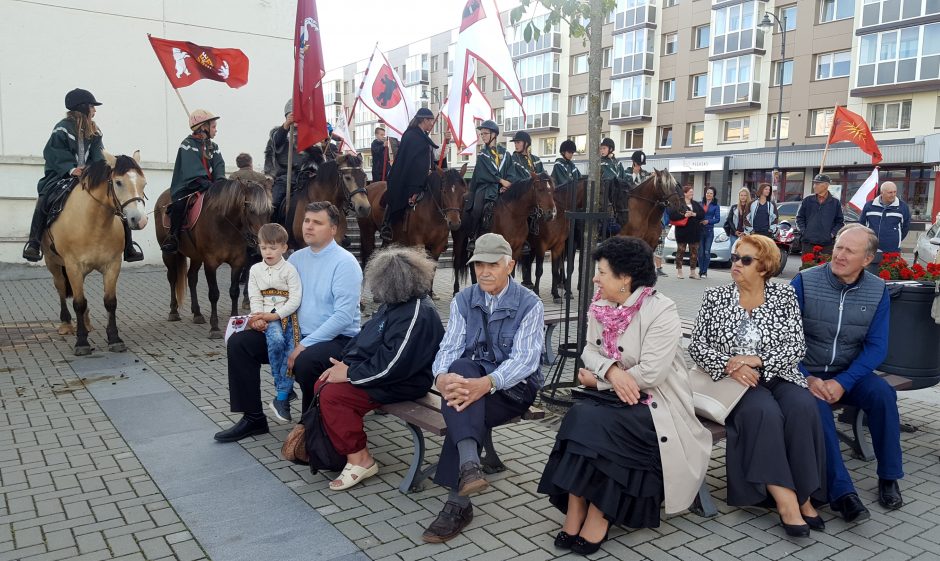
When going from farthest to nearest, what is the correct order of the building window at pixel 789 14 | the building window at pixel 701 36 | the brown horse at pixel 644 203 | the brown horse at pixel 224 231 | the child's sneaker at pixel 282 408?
1. the building window at pixel 701 36
2. the building window at pixel 789 14
3. the brown horse at pixel 644 203
4. the brown horse at pixel 224 231
5. the child's sneaker at pixel 282 408

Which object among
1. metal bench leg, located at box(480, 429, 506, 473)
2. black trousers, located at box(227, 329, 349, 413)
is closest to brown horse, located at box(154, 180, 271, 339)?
black trousers, located at box(227, 329, 349, 413)

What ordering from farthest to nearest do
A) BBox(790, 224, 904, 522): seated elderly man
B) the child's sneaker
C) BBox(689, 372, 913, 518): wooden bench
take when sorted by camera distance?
the child's sneaker → BBox(790, 224, 904, 522): seated elderly man → BBox(689, 372, 913, 518): wooden bench

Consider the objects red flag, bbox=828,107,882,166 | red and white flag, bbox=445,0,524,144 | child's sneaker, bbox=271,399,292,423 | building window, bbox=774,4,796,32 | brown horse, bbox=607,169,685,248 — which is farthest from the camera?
building window, bbox=774,4,796,32

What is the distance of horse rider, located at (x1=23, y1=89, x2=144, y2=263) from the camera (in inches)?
314

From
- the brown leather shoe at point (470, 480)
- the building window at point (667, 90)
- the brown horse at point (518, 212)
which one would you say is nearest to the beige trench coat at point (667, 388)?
the brown leather shoe at point (470, 480)

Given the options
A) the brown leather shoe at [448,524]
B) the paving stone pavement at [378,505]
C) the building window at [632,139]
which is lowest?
the paving stone pavement at [378,505]

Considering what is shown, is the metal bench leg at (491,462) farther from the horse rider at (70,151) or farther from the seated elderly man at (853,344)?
the horse rider at (70,151)

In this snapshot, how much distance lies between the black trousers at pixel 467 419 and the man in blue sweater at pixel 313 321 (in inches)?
50.0

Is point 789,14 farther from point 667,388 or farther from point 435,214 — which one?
point 667,388

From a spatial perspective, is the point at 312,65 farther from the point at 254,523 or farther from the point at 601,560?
the point at 601,560

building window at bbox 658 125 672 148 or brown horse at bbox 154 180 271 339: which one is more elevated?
building window at bbox 658 125 672 148

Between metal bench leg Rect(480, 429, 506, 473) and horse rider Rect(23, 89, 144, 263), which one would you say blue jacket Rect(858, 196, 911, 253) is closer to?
metal bench leg Rect(480, 429, 506, 473)

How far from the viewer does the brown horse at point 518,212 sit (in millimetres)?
10906

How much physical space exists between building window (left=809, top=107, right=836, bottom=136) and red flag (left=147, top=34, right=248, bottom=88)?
33644mm
